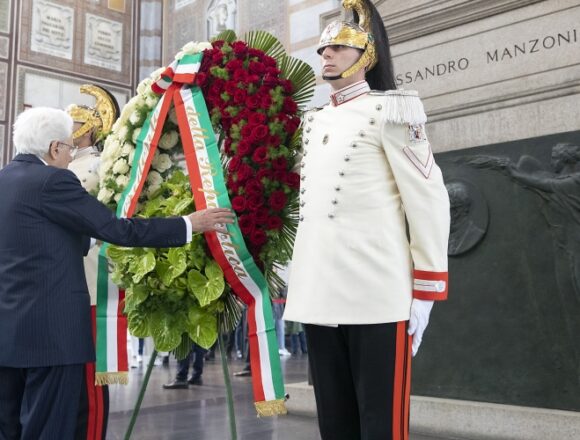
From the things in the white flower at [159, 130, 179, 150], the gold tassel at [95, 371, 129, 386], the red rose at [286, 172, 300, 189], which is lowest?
the gold tassel at [95, 371, 129, 386]

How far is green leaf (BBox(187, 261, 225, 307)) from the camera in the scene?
8.04ft

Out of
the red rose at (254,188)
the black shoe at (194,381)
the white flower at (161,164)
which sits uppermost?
the white flower at (161,164)

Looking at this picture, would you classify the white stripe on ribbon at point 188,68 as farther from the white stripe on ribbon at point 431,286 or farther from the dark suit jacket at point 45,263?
the white stripe on ribbon at point 431,286

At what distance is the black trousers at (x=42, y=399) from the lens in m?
2.02

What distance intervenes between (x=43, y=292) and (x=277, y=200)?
2.98 ft

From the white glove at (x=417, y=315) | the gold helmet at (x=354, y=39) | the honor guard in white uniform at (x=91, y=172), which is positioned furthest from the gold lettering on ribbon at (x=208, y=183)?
the white glove at (x=417, y=315)

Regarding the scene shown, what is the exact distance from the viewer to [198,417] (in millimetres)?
4250

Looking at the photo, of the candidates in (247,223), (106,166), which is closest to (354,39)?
(247,223)

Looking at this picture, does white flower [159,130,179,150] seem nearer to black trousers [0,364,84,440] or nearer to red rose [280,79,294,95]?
red rose [280,79,294,95]

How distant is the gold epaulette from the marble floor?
2140mm

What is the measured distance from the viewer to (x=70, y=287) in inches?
81.9

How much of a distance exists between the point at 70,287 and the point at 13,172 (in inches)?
17.4

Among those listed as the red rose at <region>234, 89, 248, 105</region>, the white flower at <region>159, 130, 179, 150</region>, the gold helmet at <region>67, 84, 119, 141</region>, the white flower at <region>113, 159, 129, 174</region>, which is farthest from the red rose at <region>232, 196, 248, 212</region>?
the gold helmet at <region>67, 84, 119, 141</region>

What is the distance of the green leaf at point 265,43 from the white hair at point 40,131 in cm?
93
